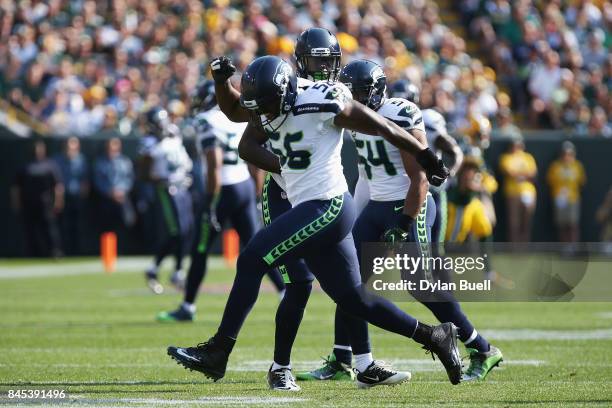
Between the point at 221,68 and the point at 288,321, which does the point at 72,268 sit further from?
the point at 288,321

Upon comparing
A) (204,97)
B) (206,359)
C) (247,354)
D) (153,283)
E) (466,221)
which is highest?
(204,97)

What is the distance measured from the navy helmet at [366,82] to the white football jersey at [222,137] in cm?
332

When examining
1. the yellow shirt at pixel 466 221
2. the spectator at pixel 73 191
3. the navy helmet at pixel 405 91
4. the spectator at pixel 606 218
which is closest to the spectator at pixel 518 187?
the spectator at pixel 606 218

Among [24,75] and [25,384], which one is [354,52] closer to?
[24,75]

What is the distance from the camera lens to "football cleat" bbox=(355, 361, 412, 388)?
22.1 feet

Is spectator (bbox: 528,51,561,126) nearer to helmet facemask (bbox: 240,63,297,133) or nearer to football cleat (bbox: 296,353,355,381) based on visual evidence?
football cleat (bbox: 296,353,355,381)

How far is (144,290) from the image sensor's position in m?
14.2

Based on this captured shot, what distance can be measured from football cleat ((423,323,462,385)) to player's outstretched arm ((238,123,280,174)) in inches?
47.0

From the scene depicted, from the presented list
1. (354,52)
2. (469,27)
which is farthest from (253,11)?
(469,27)

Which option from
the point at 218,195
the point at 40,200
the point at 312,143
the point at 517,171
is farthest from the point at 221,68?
the point at 517,171

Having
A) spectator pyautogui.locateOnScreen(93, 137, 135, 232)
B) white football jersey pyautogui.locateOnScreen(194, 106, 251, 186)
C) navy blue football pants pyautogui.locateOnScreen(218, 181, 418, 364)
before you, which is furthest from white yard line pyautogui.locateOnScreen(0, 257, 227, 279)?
navy blue football pants pyautogui.locateOnScreen(218, 181, 418, 364)

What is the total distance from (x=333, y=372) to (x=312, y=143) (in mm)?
1696

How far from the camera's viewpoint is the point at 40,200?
1902cm

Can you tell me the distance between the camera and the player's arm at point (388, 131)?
20.0 feet
